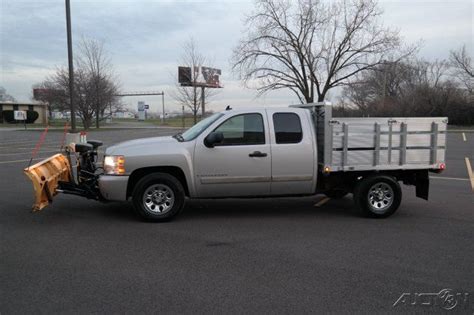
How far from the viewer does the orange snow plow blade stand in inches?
260

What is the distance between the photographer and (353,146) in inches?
286

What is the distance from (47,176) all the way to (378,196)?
548 centimetres

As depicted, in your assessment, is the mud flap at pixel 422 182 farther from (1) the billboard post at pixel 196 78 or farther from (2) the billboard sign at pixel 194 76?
(2) the billboard sign at pixel 194 76

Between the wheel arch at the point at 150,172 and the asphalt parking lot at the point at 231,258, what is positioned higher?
the wheel arch at the point at 150,172

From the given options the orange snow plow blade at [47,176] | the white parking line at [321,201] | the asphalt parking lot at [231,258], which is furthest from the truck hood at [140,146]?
the white parking line at [321,201]

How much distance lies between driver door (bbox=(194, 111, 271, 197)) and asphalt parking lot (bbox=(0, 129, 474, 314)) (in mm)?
537

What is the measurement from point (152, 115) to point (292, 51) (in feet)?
379

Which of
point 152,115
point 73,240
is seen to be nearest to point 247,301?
point 73,240

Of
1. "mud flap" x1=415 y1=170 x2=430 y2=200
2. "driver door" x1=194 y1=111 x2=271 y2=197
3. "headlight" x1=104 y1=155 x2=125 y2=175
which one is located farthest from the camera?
"mud flap" x1=415 y1=170 x2=430 y2=200

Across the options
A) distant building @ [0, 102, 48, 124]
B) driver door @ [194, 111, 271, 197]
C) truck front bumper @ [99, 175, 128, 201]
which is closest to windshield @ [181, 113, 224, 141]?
driver door @ [194, 111, 271, 197]

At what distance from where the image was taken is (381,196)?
24.6 feet

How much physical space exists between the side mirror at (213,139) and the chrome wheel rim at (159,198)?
3.14ft

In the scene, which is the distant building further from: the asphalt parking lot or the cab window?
the cab window

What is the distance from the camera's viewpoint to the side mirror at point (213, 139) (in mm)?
6891
